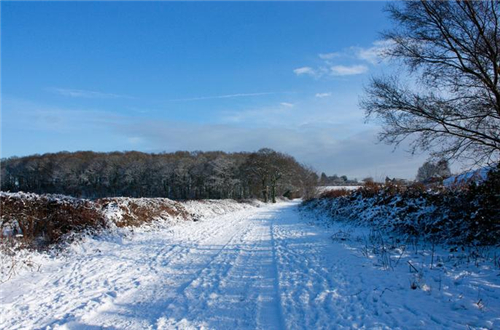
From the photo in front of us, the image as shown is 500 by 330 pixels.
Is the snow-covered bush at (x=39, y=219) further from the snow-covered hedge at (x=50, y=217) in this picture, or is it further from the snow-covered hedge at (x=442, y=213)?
the snow-covered hedge at (x=442, y=213)

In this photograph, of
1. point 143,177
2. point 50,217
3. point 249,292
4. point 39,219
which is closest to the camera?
point 249,292

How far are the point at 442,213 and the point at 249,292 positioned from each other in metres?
7.54

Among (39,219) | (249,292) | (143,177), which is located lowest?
(249,292)

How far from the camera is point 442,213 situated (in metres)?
9.88

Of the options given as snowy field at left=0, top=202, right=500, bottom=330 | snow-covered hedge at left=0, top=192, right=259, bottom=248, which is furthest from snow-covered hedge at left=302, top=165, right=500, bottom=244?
snow-covered hedge at left=0, top=192, right=259, bottom=248

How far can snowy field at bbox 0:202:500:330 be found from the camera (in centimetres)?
440

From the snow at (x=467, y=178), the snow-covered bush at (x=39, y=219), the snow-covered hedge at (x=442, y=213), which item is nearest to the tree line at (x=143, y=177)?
the snow-covered hedge at (x=442, y=213)

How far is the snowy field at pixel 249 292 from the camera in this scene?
14.4 ft

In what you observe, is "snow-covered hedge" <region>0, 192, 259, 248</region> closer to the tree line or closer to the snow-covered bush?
the snow-covered bush

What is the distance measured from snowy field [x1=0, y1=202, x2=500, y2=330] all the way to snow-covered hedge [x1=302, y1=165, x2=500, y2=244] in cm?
Answer: 206

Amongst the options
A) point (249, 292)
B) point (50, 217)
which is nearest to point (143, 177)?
point (50, 217)

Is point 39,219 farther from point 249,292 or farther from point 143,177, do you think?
point 143,177

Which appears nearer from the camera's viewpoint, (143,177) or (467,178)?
(467,178)

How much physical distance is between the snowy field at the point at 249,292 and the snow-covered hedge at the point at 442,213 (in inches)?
81.3
